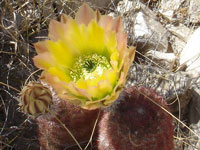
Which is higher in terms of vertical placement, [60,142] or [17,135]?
[60,142]

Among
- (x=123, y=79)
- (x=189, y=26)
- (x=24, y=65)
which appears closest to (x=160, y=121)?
(x=123, y=79)

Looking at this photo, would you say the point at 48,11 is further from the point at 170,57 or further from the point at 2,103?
the point at 170,57

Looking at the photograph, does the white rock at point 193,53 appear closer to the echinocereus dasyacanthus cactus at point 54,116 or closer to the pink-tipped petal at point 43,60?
the echinocereus dasyacanthus cactus at point 54,116

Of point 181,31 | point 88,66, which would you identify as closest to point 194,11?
point 181,31

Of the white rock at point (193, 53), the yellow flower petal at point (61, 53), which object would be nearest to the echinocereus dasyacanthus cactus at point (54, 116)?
the yellow flower petal at point (61, 53)

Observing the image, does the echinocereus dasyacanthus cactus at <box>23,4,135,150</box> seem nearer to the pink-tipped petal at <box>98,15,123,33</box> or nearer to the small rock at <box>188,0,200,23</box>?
the pink-tipped petal at <box>98,15,123,33</box>

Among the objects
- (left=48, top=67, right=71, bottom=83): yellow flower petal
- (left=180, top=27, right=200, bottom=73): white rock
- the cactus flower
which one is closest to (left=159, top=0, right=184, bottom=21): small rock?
(left=180, top=27, right=200, bottom=73): white rock

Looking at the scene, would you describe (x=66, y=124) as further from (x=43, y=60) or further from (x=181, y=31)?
(x=181, y=31)
